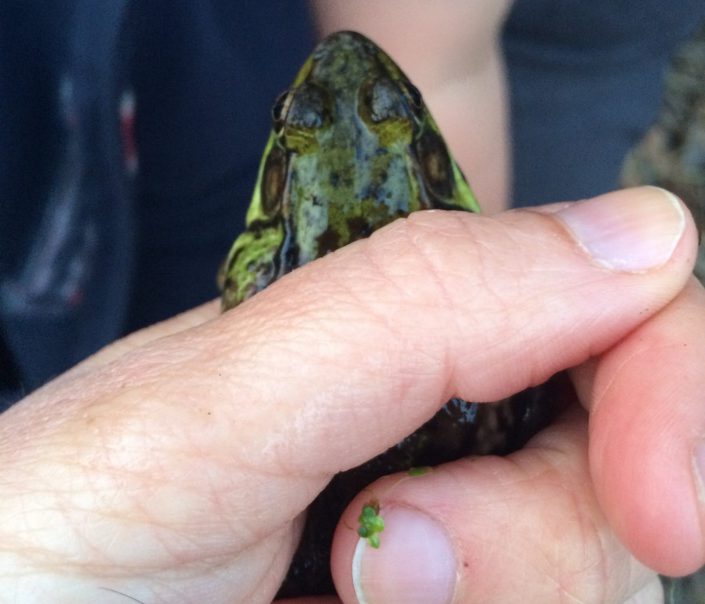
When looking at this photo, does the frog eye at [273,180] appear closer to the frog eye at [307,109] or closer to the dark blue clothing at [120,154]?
the frog eye at [307,109]

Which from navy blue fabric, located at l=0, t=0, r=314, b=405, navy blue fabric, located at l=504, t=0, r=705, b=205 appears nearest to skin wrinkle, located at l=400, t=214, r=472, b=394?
navy blue fabric, located at l=0, t=0, r=314, b=405

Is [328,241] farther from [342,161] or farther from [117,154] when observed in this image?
[117,154]

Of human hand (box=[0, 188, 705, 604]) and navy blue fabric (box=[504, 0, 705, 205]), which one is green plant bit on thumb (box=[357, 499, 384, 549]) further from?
navy blue fabric (box=[504, 0, 705, 205])

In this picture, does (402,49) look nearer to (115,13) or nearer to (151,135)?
(151,135)

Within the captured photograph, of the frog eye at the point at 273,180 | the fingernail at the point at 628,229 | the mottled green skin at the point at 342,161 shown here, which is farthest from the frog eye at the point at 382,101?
the fingernail at the point at 628,229

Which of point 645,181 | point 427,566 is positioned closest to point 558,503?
point 427,566

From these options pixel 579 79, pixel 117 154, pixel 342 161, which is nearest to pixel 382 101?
pixel 342 161

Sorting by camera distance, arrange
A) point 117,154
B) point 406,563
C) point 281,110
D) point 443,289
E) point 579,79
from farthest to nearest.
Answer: point 579,79 < point 117,154 < point 281,110 < point 406,563 < point 443,289
